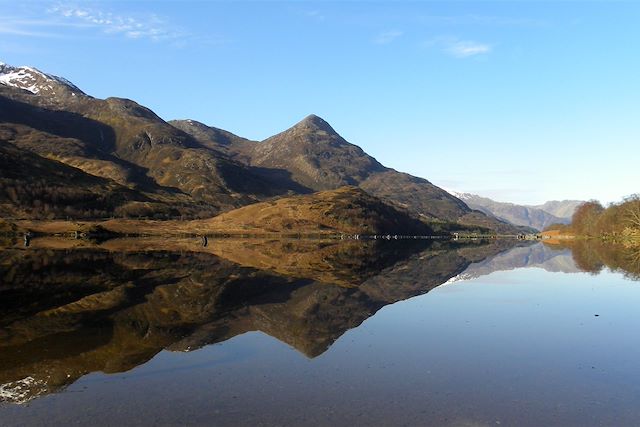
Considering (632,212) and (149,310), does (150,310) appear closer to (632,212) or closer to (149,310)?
(149,310)

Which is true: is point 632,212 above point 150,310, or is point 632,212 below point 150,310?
above

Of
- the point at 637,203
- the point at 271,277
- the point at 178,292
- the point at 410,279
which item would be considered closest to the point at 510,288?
the point at 410,279

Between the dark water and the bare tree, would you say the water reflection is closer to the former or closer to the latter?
the dark water

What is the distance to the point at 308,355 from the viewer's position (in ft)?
83.7

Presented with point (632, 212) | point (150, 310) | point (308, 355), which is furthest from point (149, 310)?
point (632, 212)

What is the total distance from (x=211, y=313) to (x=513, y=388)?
2157 cm

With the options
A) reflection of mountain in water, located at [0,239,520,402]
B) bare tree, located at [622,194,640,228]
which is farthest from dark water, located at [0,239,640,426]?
bare tree, located at [622,194,640,228]

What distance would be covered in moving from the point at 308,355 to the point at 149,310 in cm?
1517

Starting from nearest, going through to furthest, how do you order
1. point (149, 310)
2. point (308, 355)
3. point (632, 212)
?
point (308, 355) < point (149, 310) < point (632, 212)

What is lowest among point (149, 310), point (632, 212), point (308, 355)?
point (308, 355)

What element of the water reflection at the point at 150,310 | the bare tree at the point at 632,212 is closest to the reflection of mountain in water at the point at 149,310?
the water reflection at the point at 150,310

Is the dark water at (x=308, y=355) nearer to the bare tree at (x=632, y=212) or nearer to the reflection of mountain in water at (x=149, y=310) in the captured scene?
the reflection of mountain in water at (x=149, y=310)

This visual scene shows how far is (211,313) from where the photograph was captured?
36.0 meters

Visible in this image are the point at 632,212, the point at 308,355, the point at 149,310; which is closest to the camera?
the point at 308,355
